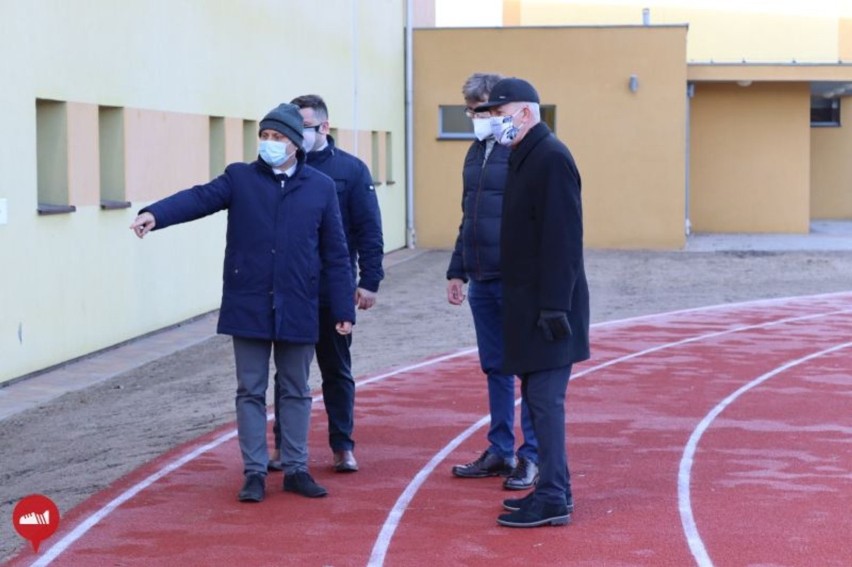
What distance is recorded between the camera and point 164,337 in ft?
50.9

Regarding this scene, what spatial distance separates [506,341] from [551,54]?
2351 centimetres

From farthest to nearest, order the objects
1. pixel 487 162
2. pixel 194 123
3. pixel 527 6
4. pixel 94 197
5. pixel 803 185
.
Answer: pixel 527 6 < pixel 803 185 < pixel 194 123 < pixel 94 197 < pixel 487 162

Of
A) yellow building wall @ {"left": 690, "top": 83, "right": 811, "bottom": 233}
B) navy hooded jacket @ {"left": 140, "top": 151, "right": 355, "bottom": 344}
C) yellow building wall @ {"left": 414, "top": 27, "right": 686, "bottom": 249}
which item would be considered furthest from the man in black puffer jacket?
yellow building wall @ {"left": 690, "top": 83, "right": 811, "bottom": 233}

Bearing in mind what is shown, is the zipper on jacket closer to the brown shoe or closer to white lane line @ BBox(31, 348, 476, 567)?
the brown shoe

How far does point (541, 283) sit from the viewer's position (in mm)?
6926

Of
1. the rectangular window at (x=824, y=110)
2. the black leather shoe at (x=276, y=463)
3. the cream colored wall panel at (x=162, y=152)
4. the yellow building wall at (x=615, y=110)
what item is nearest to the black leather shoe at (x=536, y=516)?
the black leather shoe at (x=276, y=463)

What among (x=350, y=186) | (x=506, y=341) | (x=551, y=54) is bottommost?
(x=506, y=341)

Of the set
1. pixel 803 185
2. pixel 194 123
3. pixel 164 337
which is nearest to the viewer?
pixel 164 337

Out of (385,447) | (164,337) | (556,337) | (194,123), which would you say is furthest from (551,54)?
(556,337)

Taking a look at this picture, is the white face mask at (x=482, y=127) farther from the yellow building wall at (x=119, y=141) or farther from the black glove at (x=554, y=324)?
the yellow building wall at (x=119, y=141)

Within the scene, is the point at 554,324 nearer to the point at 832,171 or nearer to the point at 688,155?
the point at 688,155

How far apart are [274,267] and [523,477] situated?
1627mm

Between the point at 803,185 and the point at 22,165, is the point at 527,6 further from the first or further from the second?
the point at 22,165

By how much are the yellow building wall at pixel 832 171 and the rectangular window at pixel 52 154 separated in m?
27.9
